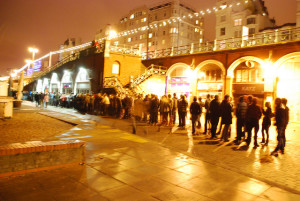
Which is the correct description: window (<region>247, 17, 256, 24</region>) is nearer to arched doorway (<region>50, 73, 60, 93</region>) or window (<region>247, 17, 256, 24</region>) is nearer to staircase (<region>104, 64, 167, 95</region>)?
staircase (<region>104, 64, 167, 95</region>)

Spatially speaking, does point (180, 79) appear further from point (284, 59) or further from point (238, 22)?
point (238, 22)

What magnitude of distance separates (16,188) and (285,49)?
2005 cm

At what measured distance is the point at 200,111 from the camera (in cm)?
1093

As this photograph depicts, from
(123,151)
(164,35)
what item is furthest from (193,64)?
(164,35)

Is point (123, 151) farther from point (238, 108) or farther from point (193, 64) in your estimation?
point (193, 64)

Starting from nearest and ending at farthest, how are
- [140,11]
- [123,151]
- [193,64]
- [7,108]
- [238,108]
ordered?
[123,151] → [238,108] → [7,108] → [193,64] → [140,11]

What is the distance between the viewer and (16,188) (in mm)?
3898

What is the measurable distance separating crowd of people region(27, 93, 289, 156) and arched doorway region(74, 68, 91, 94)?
5.87 metres

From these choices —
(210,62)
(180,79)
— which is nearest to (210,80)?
(210,62)

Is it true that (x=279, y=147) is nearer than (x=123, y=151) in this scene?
No

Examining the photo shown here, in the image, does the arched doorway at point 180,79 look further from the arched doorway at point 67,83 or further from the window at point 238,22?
the window at point 238,22

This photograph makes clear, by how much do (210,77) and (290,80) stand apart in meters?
7.44

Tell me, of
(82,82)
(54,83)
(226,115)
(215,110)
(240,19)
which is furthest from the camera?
(240,19)

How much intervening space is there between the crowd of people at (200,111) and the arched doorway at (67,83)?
371 inches
